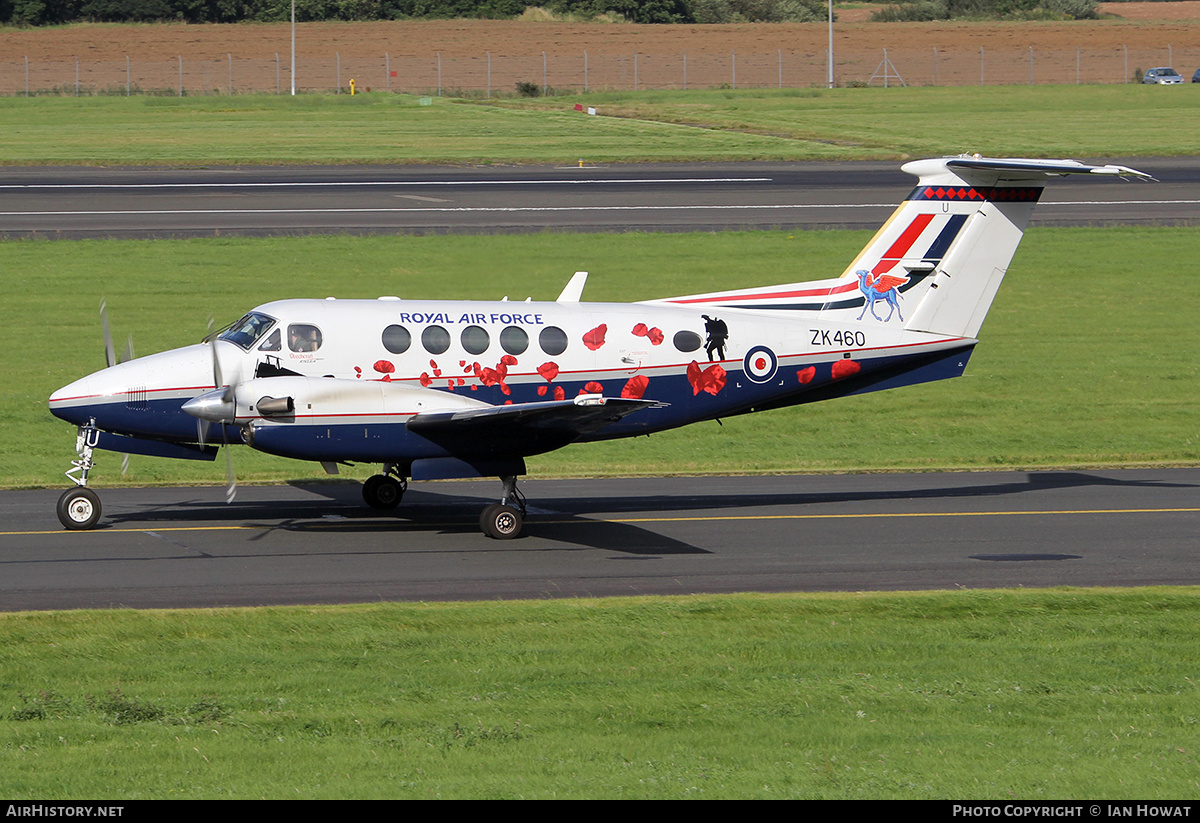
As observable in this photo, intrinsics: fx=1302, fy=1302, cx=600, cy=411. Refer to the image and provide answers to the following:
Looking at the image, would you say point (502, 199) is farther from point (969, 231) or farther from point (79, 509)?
point (79, 509)

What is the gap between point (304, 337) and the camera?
17.5 m

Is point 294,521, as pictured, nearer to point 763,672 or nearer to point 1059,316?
point 763,672

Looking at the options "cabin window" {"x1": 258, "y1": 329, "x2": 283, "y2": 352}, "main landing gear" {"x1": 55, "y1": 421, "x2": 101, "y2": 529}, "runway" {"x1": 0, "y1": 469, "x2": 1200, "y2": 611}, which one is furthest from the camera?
"cabin window" {"x1": 258, "y1": 329, "x2": 283, "y2": 352}

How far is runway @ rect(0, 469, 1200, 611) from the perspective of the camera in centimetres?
1516

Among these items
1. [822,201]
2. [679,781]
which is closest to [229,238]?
[822,201]

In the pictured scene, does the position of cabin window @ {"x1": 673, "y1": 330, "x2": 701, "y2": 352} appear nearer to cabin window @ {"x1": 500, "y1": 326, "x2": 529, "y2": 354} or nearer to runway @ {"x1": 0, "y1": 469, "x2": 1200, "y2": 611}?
cabin window @ {"x1": 500, "y1": 326, "x2": 529, "y2": 354}

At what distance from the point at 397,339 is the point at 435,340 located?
0.52 metres

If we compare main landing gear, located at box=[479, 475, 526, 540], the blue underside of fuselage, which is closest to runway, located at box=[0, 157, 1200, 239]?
the blue underside of fuselage

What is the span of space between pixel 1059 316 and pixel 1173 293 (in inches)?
174

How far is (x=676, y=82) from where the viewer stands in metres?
92.6

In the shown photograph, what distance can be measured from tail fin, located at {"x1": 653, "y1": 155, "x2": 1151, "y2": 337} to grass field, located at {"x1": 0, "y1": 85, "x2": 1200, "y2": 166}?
36213 mm

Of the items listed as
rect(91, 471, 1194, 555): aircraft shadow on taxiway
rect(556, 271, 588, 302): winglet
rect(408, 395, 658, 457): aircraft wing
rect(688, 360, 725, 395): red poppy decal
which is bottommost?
rect(91, 471, 1194, 555): aircraft shadow on taxiway

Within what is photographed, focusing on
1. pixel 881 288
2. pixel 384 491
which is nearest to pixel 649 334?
pixel 881 288

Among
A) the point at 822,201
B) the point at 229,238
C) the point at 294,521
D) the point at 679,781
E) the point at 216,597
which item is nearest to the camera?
the point at 679,781
